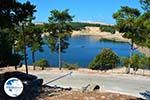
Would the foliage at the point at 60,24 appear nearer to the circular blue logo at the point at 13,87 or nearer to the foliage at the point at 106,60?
the foliage at the point at 106,60

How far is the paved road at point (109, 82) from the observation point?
29.6 metres

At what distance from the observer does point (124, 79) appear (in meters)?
34.8

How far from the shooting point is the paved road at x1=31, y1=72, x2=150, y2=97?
29609mm

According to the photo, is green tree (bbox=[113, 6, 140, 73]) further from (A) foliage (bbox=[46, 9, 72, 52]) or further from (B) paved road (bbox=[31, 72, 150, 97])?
(A) foliage (bbox=[46, 9, 72, 52])

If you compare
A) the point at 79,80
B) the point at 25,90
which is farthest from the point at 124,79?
the point at 25,90

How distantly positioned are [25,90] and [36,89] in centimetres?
101

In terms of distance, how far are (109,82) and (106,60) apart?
2558cm

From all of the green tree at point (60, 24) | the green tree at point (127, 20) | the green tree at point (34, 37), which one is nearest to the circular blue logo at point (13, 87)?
the green tree at point (127, 20)

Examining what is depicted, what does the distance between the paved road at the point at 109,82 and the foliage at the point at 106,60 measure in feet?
65.9

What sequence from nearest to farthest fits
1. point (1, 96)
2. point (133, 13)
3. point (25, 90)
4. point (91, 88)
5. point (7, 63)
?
1. point (1, 96)
2. point (25, 90)
3. point (91, 88)
4. point (7, 63)
5. point (133, 13)

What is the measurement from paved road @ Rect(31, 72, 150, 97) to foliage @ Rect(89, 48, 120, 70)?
20.1 meters

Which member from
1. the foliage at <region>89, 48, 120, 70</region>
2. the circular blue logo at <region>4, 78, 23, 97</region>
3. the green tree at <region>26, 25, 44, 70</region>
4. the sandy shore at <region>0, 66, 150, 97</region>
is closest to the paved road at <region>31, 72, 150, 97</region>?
the sandy shore at <region>0, 66, 150, 97</region>

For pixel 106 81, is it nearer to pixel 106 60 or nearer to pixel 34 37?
pixel 106 60

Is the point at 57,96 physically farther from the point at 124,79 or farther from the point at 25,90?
the point at 124,79
